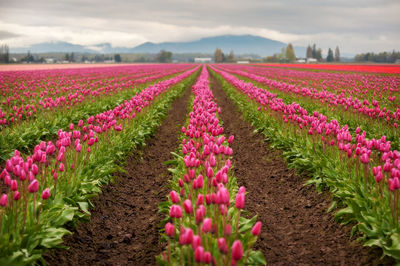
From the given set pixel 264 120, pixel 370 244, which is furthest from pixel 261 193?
pixel 264 120

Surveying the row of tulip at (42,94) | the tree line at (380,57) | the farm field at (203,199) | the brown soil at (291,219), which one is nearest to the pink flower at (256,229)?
the farm field at (203,199)

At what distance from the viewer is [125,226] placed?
237 inches

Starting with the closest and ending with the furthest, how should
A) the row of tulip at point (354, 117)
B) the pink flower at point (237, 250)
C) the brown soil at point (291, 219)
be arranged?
the pink flower at point (237, 250)
the brown soil at point (291, 219)
the row of tulip at point (354, 117)

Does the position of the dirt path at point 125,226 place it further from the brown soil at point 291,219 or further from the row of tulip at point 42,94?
the row of tulip at point 42,94

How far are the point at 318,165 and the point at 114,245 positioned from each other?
4537 mm

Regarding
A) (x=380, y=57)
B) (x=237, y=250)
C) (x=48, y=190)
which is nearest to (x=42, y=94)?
(x=48, y=190)

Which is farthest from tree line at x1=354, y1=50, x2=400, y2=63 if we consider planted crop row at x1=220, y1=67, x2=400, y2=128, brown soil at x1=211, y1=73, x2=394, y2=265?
brown soil at x1=211, y1=73, x2=394, y2=265

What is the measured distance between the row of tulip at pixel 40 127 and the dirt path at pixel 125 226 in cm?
299

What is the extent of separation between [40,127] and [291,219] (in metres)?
9.03

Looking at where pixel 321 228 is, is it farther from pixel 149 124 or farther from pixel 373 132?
pixel 149 124

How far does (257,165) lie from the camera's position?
9.48 m

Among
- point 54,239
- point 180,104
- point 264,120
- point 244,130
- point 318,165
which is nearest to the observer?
point 54,239

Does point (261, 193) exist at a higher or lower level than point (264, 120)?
lower

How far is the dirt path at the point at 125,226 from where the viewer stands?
16.0ft
